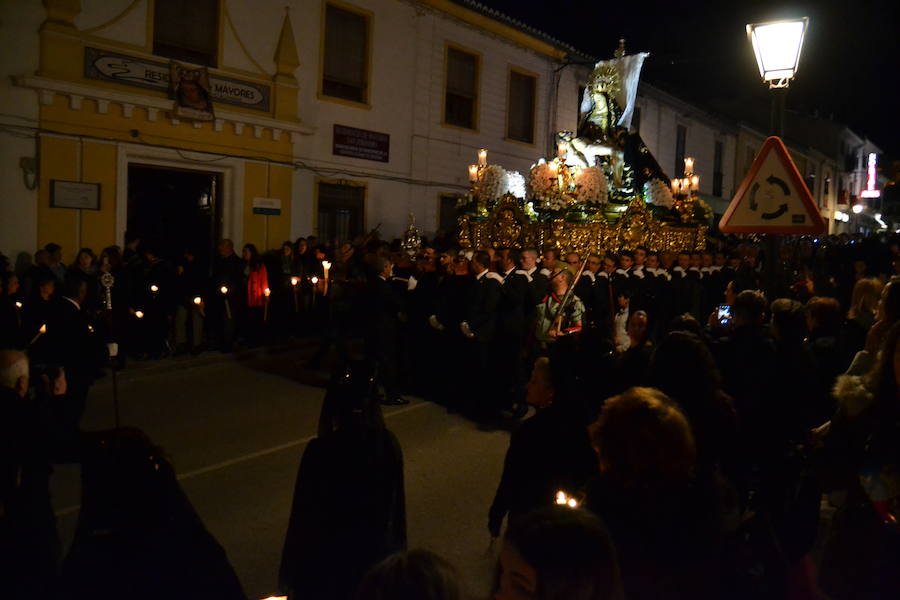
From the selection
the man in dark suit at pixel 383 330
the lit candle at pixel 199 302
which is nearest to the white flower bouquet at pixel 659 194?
the man in dark suit at pixel 383 330

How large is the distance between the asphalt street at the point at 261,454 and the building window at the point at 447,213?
9.07 metres

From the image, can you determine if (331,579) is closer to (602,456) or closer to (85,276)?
(602,456)

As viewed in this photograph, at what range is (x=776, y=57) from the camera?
608 centimetres

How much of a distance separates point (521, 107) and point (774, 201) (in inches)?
697

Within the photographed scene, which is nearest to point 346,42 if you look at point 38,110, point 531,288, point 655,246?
point 38,110

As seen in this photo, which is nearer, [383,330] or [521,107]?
[383,330]

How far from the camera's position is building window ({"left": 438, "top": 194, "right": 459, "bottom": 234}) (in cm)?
2006

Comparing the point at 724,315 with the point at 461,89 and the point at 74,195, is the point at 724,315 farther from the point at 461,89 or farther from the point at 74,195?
the point at 461,89

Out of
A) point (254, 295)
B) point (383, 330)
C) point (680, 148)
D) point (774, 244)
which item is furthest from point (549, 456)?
point (680, 148)

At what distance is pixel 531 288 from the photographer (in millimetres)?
9906

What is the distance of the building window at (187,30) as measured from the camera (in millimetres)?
14133

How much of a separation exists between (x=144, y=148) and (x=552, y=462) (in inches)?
464

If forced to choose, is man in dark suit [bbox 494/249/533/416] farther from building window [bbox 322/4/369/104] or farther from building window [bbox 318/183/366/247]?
building window [bbox 322/4/369/104]

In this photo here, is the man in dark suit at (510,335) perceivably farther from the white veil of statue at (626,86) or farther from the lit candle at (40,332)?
the white veil of statue at (626,86)
